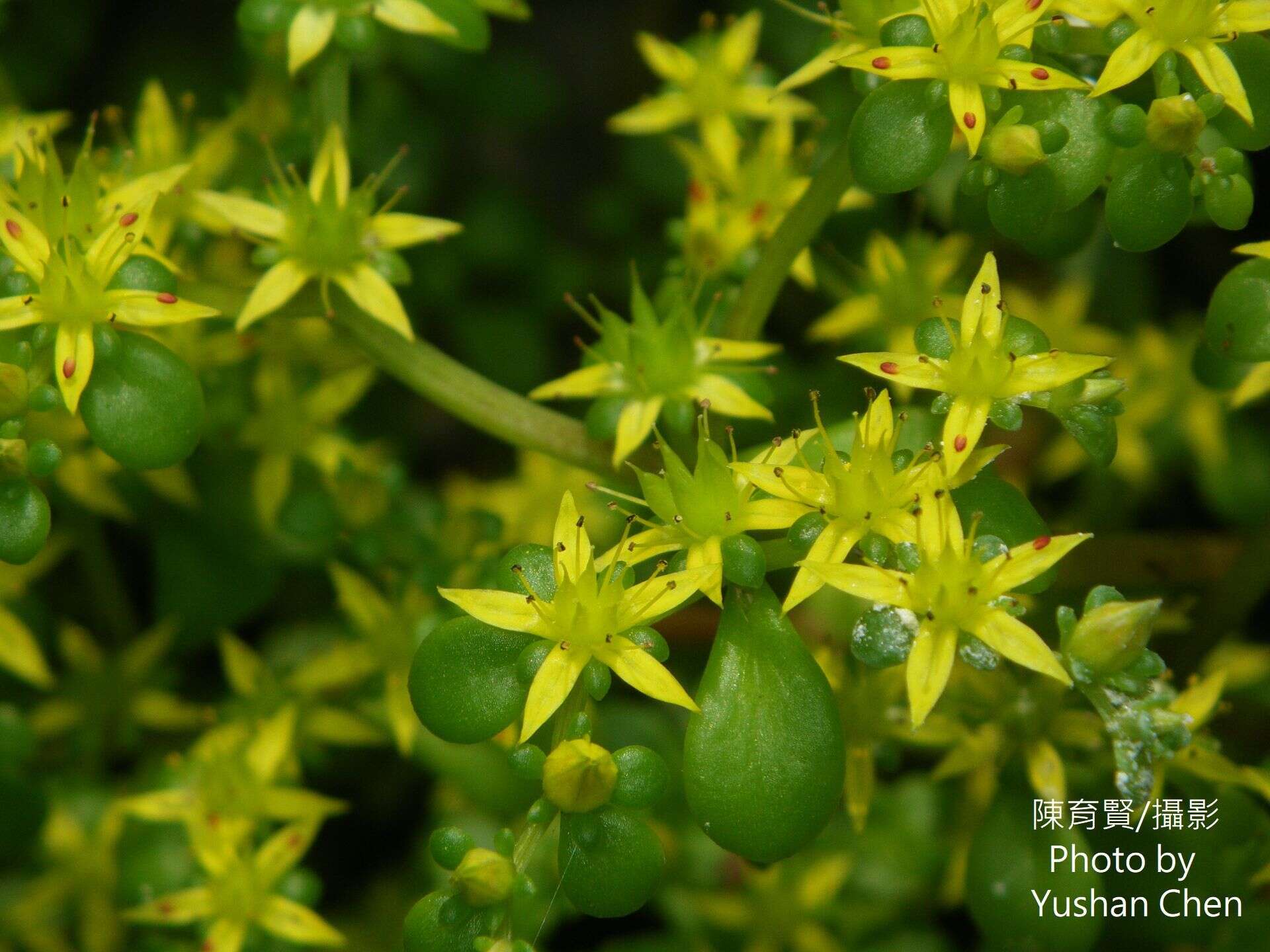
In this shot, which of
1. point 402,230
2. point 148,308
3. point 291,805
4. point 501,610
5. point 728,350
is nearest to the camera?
point 501,610

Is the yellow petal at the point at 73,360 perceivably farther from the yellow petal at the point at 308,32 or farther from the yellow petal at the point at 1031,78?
the yellow petal at the point at 1031,78

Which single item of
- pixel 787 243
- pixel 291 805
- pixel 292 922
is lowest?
pixel 292 922

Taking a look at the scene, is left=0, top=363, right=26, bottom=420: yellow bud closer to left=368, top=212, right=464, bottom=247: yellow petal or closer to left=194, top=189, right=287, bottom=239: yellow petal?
left=194, top=189, right=287, bottom=239: yellow petal

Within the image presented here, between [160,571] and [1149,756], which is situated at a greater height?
[160,571]

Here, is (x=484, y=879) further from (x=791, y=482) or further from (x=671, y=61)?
(x=671, y=61)

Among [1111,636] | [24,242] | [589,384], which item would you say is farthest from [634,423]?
[24,242]

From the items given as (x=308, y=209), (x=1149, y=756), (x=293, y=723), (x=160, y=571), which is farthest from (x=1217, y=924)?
(x=160, y=571)

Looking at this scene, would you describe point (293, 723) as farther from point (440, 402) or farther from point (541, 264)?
point (541, 264)
